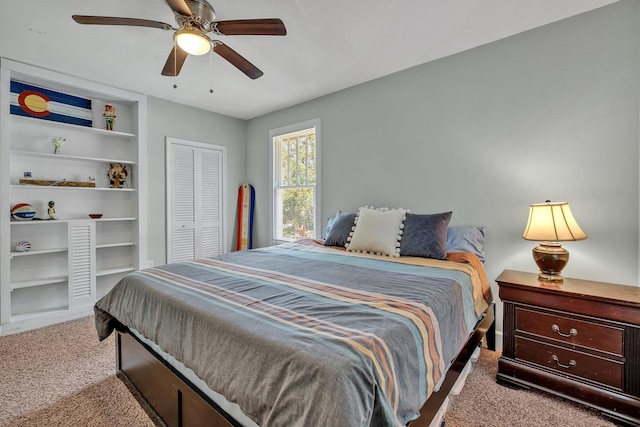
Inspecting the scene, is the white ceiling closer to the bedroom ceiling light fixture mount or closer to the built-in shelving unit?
the built-in shelving unit

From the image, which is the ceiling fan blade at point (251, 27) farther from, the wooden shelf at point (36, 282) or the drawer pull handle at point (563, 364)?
the wooden shelf at point (36, 282)

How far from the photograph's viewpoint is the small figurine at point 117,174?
345 cm

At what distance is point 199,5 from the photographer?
1827mm

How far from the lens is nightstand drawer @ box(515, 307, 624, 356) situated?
62.4 inches

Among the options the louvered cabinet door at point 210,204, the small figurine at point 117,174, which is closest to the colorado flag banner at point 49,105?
the small figurine at point 117,174

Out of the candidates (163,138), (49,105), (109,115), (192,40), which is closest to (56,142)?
(49,105)

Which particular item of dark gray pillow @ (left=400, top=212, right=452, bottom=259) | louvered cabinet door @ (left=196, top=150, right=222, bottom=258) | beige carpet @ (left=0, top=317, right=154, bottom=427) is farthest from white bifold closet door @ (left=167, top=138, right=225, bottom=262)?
dark gray pillow @ (left=400, top=212, right=452, bottom=259)

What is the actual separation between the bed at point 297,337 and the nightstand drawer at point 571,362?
0.28 m

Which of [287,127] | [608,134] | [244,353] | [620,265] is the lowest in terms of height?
[244,353]

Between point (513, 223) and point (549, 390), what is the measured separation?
3.87ft

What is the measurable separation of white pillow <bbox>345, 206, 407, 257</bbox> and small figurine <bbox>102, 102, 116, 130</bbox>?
3.15m

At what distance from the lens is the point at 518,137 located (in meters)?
A: 2.30

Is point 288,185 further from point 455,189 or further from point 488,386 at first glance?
point 488,386

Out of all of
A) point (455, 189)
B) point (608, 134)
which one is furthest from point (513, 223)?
point (608, 134)
